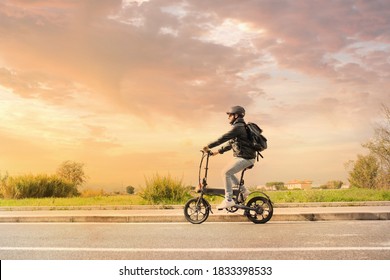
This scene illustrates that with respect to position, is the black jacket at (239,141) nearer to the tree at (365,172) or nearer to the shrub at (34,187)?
the tree at (365,172)

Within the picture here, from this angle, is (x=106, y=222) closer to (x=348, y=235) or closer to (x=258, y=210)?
(x=258, y=210)

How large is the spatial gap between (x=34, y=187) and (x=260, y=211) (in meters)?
16.9

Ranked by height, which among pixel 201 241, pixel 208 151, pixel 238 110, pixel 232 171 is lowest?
pixel 201 241

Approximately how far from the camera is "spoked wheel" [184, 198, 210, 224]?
12.2 m

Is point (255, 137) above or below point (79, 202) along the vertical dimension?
above

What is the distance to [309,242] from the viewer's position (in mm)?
9422

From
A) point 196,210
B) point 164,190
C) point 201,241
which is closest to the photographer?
point 201,241

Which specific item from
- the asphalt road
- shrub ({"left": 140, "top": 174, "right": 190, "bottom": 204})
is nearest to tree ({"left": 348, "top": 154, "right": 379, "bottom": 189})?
shrub ({"left": 140, "top": 174, "right": 190, "bottom": 204})

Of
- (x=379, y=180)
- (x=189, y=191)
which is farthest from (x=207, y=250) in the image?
(x=379, y=180)

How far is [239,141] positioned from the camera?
1157 centimetres

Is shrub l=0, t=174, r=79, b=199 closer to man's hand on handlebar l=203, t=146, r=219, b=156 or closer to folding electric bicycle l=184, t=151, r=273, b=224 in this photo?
folding electric bicycle l=184, t=151, r=273, b=224

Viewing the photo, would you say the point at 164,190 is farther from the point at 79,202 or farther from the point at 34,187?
the point at 34,187

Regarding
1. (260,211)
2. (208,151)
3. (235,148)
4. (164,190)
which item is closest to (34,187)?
(164,190)

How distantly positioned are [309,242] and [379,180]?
17.8 meters
